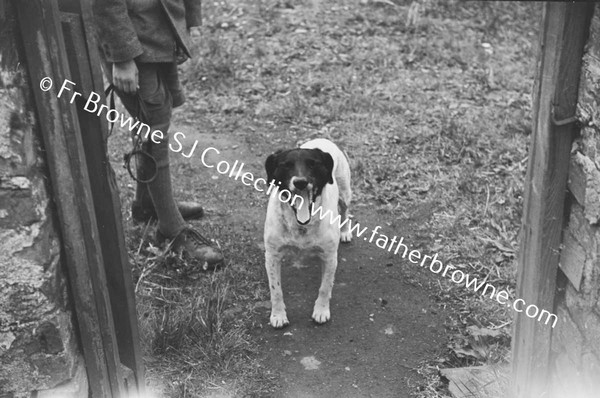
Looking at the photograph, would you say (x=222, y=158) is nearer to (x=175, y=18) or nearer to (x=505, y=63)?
(x=175, y=18)

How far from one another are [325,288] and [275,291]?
0.30m

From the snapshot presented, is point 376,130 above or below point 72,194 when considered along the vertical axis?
below

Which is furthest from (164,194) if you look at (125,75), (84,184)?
(84,184)

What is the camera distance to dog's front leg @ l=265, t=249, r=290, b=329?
4.23m

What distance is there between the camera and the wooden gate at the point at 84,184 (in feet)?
8.12

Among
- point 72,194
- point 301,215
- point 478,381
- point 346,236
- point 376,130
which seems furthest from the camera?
point 376,130

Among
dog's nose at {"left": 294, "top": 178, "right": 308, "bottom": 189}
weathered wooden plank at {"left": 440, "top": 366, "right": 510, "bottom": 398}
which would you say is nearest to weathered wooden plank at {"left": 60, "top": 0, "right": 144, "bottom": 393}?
dog's nose at {"left": 294, "top": 178, "right": 308, "bottom": 189}

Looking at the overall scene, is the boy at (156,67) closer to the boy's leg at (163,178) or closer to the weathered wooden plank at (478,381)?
the boy's leg at (163,178)

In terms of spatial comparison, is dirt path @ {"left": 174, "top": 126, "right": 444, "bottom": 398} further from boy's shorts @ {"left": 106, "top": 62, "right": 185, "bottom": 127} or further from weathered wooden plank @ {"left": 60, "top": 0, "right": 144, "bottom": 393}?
boy's shorts @ {"left": 106, "top": 62, "right": 185, "bottom": 127}

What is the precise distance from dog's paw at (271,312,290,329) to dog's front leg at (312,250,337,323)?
18 centimetres

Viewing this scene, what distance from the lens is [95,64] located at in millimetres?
2695

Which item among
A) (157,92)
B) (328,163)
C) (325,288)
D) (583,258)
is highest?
(157,92)

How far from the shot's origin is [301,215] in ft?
13.2

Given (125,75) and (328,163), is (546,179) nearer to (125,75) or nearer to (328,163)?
(328,163)
